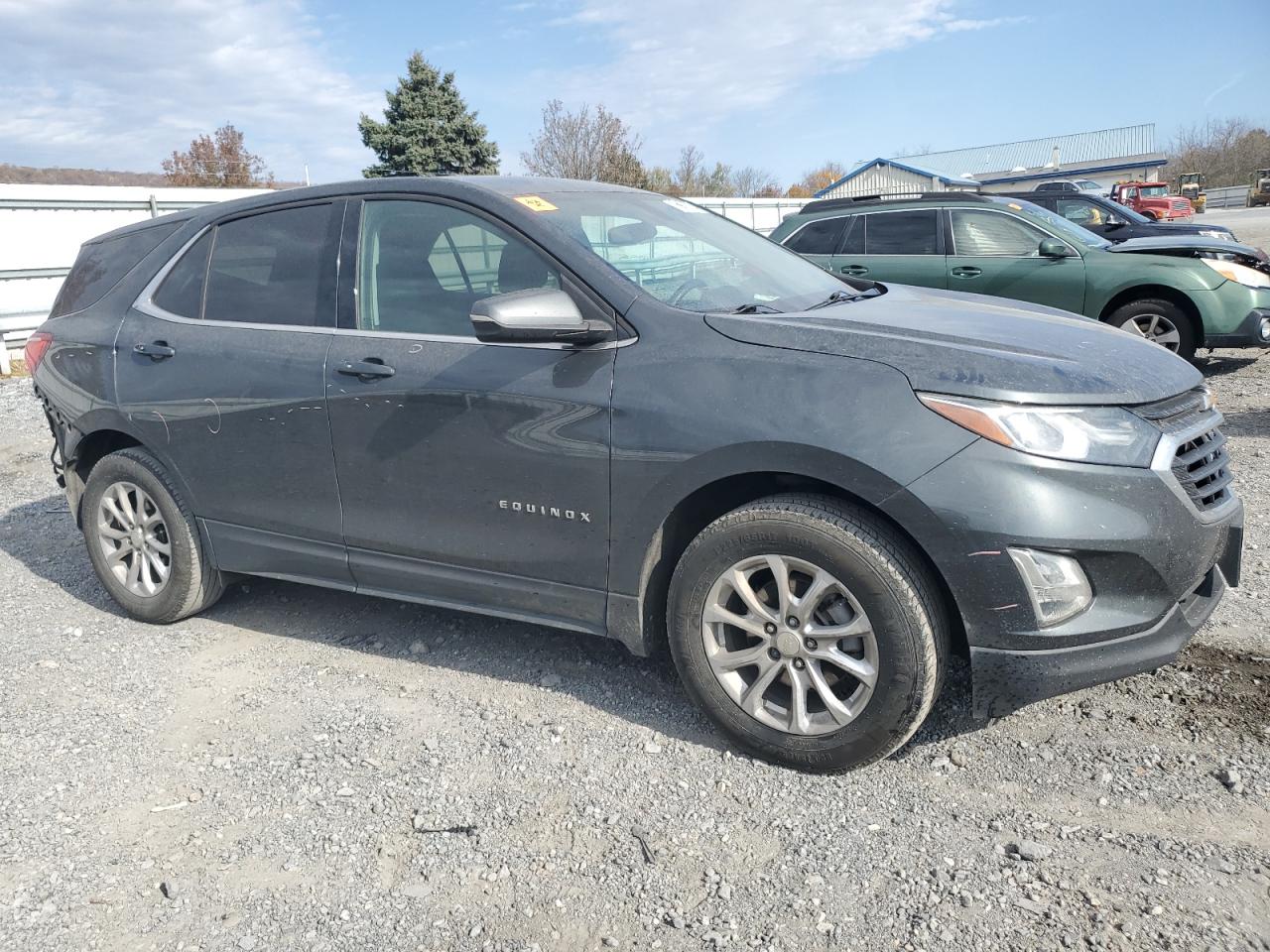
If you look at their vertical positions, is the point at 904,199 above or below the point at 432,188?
below

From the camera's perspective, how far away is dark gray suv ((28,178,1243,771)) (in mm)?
2691

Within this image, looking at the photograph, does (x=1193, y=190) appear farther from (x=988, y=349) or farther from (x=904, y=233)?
(x=988, y=349)

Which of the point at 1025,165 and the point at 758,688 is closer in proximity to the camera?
the point at 758,688

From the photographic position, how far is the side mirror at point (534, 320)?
304 cm

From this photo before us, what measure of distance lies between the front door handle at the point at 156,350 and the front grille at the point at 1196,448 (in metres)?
3.64

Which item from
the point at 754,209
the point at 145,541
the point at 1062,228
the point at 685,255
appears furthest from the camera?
the point at 754,209

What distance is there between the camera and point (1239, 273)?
Result: 868cm

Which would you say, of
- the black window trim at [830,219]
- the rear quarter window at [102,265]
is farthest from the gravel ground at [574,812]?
the black window trim at [830,219]

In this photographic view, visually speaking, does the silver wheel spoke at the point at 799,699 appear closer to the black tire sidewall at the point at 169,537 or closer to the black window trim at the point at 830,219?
the black tire sidewall at the point at 169,537

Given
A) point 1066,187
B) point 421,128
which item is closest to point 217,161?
point 421,128

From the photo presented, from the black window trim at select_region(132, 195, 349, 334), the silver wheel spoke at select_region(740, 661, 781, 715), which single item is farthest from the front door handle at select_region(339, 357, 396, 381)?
the silver wheel spoke at select_region(740, 661, 781, 715)

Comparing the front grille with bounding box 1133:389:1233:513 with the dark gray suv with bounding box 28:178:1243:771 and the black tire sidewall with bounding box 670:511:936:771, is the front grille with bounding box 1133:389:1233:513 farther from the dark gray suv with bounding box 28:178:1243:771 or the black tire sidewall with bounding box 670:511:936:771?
the black tire sidewall with bounding box 670:511:936:771

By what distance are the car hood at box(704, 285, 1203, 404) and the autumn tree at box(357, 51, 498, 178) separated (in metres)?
38.3

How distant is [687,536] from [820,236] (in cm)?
747
